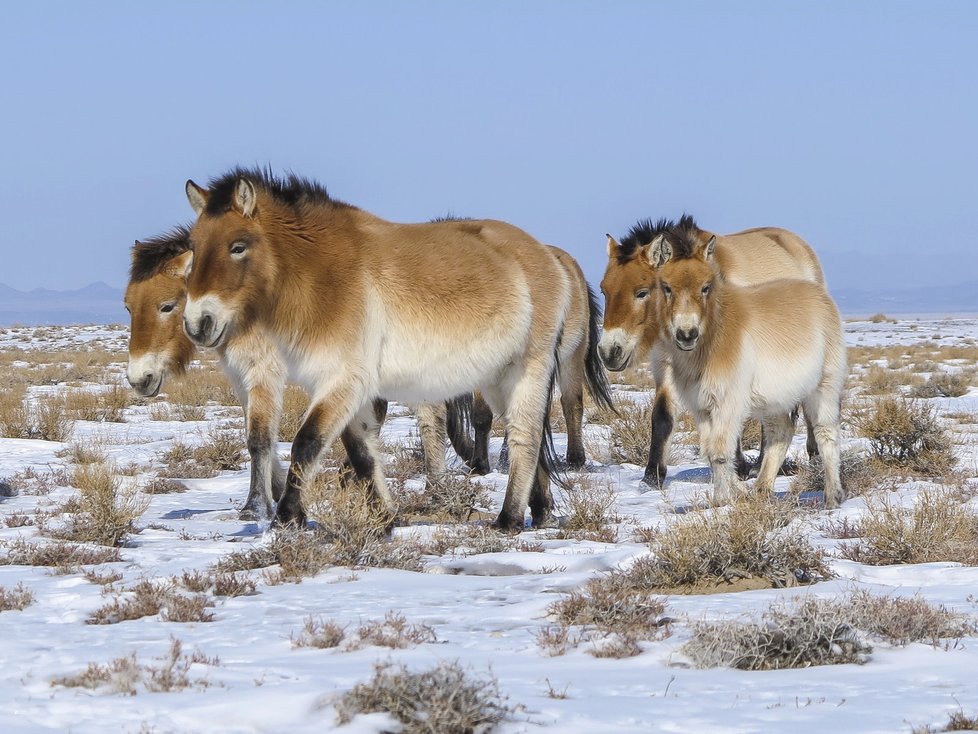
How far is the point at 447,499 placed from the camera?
8.21m

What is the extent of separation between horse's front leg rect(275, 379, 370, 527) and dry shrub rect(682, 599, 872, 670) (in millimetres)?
2909

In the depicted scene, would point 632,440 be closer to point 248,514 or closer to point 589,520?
point 589,520

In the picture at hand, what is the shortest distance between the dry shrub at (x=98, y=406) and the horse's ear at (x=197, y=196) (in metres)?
8.05

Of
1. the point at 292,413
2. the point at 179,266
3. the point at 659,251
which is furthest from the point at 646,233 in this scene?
the point at 292,413

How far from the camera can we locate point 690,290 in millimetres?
7949

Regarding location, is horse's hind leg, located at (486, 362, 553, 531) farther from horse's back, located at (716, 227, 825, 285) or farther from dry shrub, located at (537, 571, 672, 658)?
horse's back, located at (716, 227, 825, 285)

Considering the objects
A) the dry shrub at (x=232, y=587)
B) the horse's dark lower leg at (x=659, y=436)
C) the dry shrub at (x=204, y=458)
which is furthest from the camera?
the dry shrub at (x=204, y=458)

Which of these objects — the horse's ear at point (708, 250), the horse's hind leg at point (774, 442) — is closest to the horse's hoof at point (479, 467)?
the horse's hind leg at point (774, 442)

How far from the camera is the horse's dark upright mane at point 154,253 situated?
8656 mm

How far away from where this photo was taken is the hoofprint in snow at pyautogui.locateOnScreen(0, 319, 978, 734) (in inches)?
142

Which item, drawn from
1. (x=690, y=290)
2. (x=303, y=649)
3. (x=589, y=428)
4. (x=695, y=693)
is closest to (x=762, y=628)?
(x=695, y=693)

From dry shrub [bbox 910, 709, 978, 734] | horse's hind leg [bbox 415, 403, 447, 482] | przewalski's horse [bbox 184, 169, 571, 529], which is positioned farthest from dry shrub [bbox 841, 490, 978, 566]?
horse's hind leg [bbox 415, 403, 447, 482]

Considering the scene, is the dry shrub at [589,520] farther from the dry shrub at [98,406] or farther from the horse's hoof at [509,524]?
the dry shrub at [98,406]

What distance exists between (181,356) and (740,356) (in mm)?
4201
